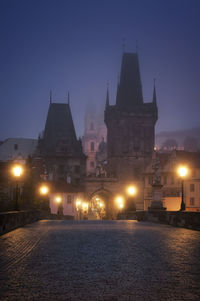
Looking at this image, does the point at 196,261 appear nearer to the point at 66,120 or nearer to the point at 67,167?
the point at 67,167

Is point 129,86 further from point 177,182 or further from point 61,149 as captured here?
point 177,182

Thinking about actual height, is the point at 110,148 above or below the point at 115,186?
above

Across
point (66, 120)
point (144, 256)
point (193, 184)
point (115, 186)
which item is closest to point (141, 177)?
point (115, 186)

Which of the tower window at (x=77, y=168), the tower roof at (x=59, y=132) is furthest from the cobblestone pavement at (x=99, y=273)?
the tower roof at (x=59, y=132)

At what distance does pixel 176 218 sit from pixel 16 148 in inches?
2857

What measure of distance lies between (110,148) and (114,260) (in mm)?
76109

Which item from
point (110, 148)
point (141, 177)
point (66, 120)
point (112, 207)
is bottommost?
point (112, 207)

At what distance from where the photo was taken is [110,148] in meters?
84.4

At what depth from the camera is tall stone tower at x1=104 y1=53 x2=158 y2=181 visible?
82375mm

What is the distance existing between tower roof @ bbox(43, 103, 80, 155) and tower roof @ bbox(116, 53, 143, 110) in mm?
11469

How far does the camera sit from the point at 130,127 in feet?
278

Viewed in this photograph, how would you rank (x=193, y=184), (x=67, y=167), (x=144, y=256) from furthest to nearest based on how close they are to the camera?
(x=67, y=167)
(x=193, y=184)
(x=144, y=256)

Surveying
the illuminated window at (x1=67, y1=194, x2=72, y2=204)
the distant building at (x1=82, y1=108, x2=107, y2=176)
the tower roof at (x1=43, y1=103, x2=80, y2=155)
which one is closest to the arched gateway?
the illuminated window at (x1=67, y1=194, x2=72, y2=204)

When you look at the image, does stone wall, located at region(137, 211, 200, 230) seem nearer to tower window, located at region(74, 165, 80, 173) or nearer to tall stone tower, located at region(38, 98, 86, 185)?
tall stone tower, located at region(38, 98, 86, 185)
